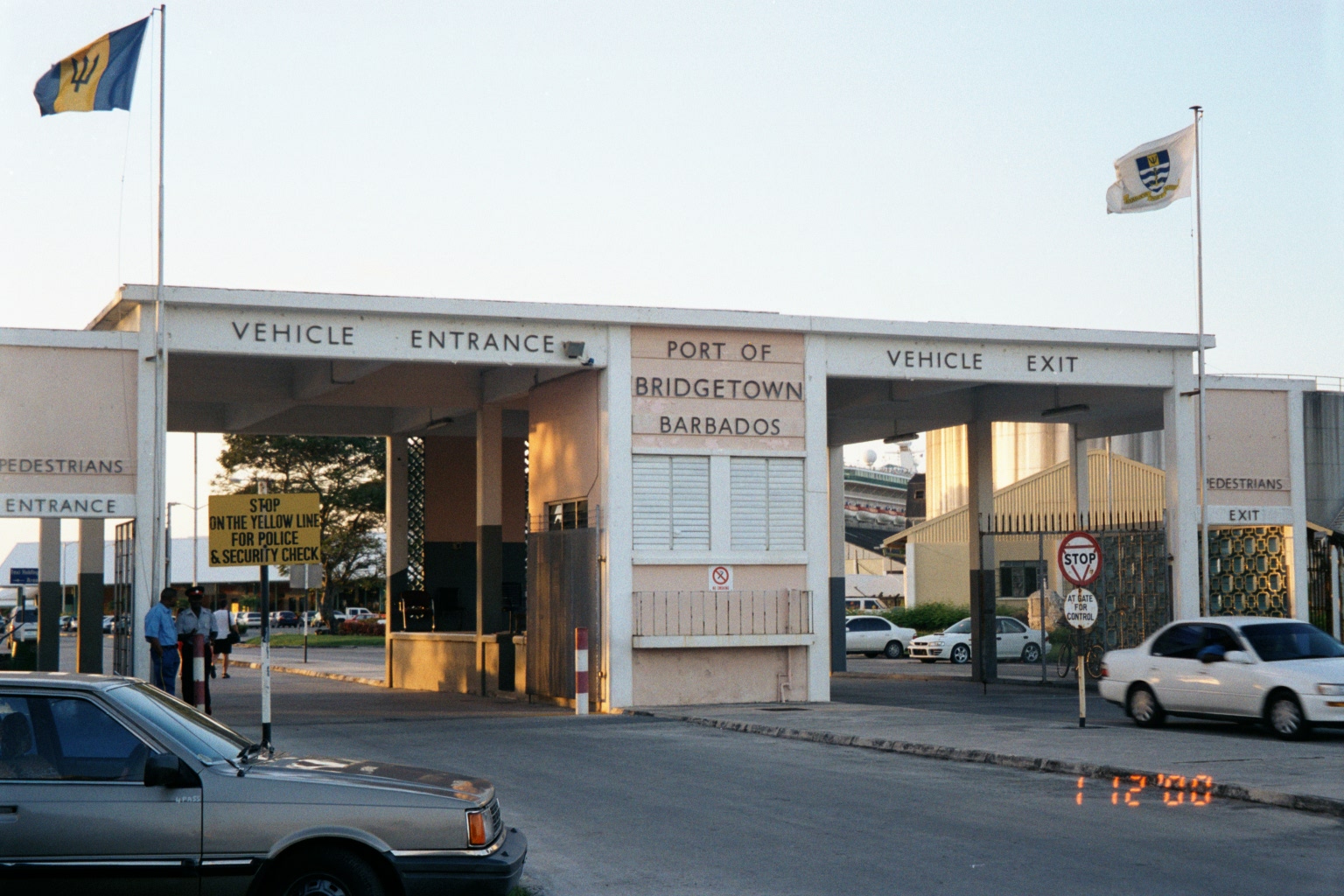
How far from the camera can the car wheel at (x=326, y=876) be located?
685cm

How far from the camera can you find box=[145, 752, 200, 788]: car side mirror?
672 cm

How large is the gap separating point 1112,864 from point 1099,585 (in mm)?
19471

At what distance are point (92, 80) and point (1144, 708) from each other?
15868 millimetres

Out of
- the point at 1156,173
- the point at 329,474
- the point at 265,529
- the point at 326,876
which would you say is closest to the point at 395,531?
the point at 1156,173

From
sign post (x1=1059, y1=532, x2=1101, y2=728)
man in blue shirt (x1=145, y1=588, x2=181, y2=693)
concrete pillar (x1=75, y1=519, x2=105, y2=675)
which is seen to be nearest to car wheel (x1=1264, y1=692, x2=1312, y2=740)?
sign post (x1=1059, y1=532, x2=1101, y2=728)

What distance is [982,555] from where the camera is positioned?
98.8 ft

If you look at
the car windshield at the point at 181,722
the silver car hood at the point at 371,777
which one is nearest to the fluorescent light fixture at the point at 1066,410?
the silver car hood at the point at 371,777

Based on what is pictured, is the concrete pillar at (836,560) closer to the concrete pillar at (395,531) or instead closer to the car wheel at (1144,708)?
the concrete pillar at (395,531)

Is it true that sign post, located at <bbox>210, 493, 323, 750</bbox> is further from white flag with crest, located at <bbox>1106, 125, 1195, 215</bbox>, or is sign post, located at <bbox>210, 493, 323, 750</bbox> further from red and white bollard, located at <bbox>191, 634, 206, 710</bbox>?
white flag with crest, located at <bbox>1106, 125, 1195, 215</bbox>

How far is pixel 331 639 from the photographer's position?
60.6 m

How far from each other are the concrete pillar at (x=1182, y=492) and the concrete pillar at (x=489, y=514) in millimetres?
11375

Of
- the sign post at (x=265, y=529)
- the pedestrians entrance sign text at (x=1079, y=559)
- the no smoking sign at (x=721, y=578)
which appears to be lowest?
the no smoking sign at (x=721, y=578)

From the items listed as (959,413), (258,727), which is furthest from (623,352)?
(959,413)

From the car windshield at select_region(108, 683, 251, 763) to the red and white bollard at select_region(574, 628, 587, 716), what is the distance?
1425cm
